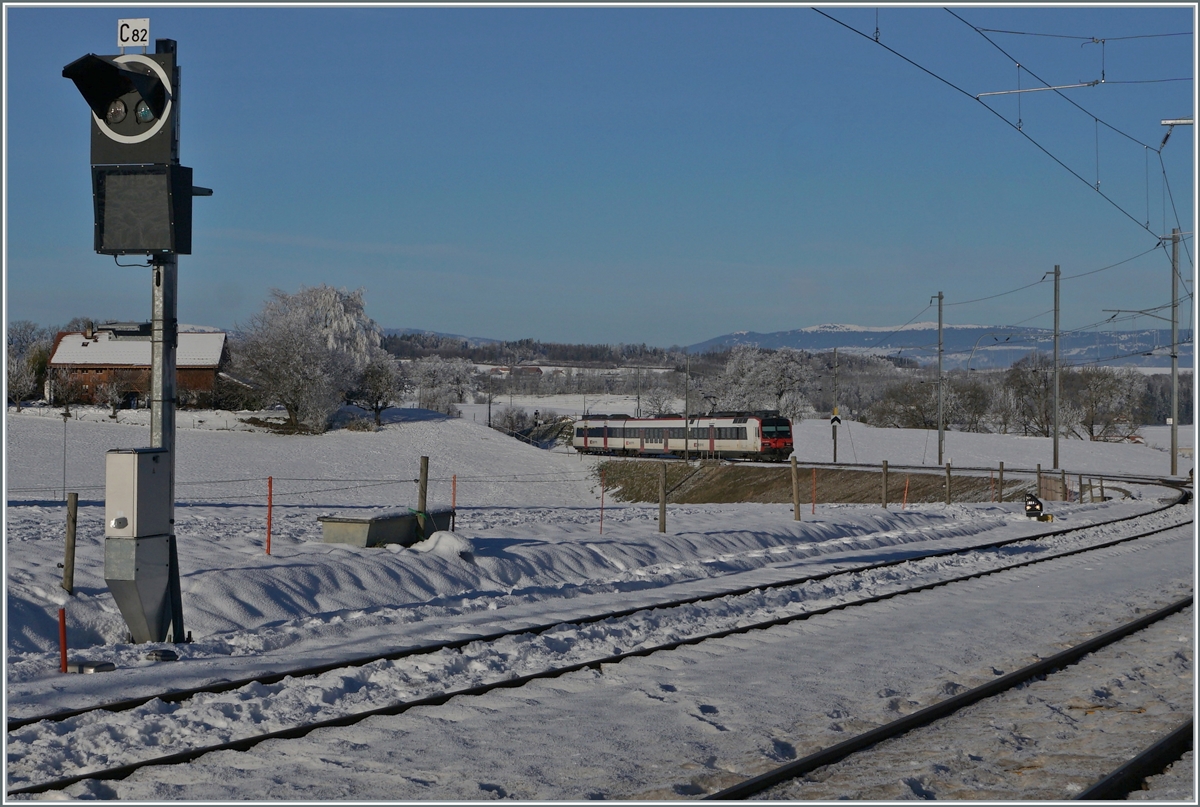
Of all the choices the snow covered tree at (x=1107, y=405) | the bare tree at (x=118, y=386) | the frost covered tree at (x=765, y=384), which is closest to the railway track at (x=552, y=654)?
the bare tree at (x=118, y=386)

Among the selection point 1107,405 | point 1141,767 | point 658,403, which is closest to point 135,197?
point 1141,767

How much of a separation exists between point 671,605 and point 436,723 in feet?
21.9

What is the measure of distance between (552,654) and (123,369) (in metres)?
89.9

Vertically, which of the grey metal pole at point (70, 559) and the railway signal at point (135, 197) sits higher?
the railway signal at point (135, 197)

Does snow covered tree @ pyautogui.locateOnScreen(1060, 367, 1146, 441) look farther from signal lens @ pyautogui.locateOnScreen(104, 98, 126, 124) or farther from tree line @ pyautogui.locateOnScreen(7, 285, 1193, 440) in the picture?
signal lens @ pyautogui.locateOnScreen(104, 98, 126, 124)

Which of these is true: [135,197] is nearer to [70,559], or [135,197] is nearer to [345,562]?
[70,559]

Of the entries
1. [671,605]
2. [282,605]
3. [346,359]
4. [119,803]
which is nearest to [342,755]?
[119,803]

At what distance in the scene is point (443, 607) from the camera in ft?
48.6

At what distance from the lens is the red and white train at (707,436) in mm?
70188

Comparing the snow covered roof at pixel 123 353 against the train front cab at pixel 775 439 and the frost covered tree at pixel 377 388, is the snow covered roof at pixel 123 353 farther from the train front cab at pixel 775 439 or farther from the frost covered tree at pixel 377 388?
the train front cab at pixel 775 439

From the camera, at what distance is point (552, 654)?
11.7 meters

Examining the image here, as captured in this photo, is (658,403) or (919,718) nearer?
(919,718)

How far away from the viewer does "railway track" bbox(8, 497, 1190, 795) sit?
26.4ft

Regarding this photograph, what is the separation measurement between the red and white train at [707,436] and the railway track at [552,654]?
46.4m
